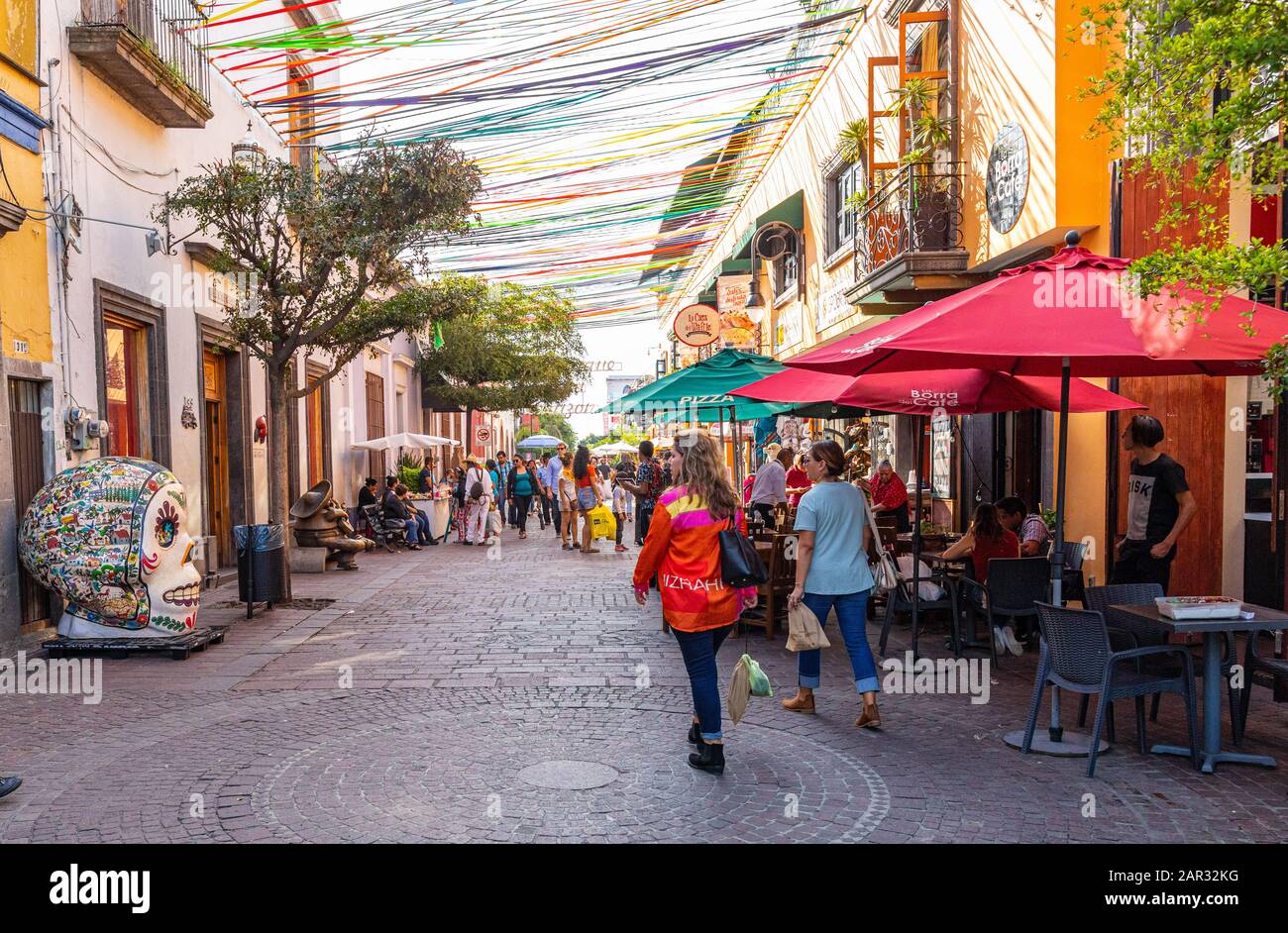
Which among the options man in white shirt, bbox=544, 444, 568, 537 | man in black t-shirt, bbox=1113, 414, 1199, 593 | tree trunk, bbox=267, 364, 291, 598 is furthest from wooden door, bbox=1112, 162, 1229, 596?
man in white shirt, bbox=544, 444, 568, 537

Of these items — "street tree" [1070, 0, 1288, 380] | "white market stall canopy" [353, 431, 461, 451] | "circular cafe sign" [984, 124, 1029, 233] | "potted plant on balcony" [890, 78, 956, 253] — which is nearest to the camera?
"street tree" [1070, 0, 1288, 380]

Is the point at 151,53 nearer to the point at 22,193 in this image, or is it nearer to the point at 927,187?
the point at 22,193

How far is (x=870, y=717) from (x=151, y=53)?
9.24 meters

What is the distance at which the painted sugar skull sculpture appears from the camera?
25.1 feet

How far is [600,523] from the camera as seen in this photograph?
16.8m

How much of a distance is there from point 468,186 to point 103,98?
369 centimetres

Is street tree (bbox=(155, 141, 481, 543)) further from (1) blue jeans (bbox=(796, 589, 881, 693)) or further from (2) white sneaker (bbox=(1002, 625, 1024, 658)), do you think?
(2) white sneaker (bbox=(1002, 625, 1024, 658))

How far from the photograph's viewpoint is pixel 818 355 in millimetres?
6027

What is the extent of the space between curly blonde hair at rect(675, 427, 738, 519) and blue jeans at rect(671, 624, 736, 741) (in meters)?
0.64

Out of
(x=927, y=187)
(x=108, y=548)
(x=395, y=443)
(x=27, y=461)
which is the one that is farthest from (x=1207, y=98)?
(x=395, y=443)

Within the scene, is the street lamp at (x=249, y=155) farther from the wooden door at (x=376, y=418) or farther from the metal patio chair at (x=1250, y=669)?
the wooden door at (x=376, y=418)

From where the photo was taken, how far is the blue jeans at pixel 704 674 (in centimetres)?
503

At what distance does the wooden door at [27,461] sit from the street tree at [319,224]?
237 centimetres

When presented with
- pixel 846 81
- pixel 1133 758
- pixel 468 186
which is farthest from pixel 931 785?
pixel 846 81
